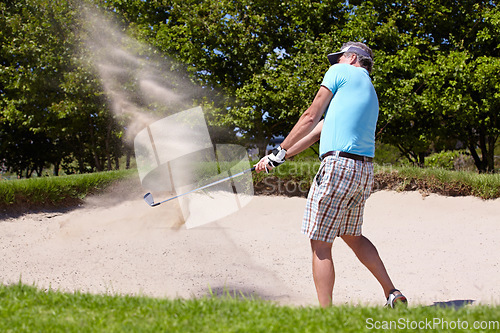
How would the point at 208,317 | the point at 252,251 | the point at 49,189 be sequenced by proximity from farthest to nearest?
the point at 49,189 → the point at 252,251 → the point at 208,317

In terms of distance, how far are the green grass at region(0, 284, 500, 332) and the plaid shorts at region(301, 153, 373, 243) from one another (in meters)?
0.54

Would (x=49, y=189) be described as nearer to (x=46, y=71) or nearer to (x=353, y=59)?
(x=353, y=59)

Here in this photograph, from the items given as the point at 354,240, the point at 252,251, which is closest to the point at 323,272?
the point at 354,240

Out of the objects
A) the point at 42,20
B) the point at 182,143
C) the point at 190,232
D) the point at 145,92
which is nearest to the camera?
the point at 190,232

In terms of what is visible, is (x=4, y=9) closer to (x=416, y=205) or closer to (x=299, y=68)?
(x=299, y=68)

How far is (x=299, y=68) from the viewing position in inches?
401

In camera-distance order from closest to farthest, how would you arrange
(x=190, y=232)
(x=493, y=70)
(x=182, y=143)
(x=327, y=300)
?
(x=327, y=300), (x=190, y=232), (x=182, y=143), (x=493, y=70)

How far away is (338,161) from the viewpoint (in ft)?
9.12

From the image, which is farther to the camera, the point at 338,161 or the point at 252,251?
the point at 252,251

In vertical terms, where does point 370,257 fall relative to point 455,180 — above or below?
below

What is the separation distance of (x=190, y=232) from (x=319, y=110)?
384 cm

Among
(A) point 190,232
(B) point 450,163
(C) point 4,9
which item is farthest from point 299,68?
(C) point 4,9

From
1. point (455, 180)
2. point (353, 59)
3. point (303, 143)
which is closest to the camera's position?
point (353, 59)

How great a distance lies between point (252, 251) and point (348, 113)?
326 centimetres
